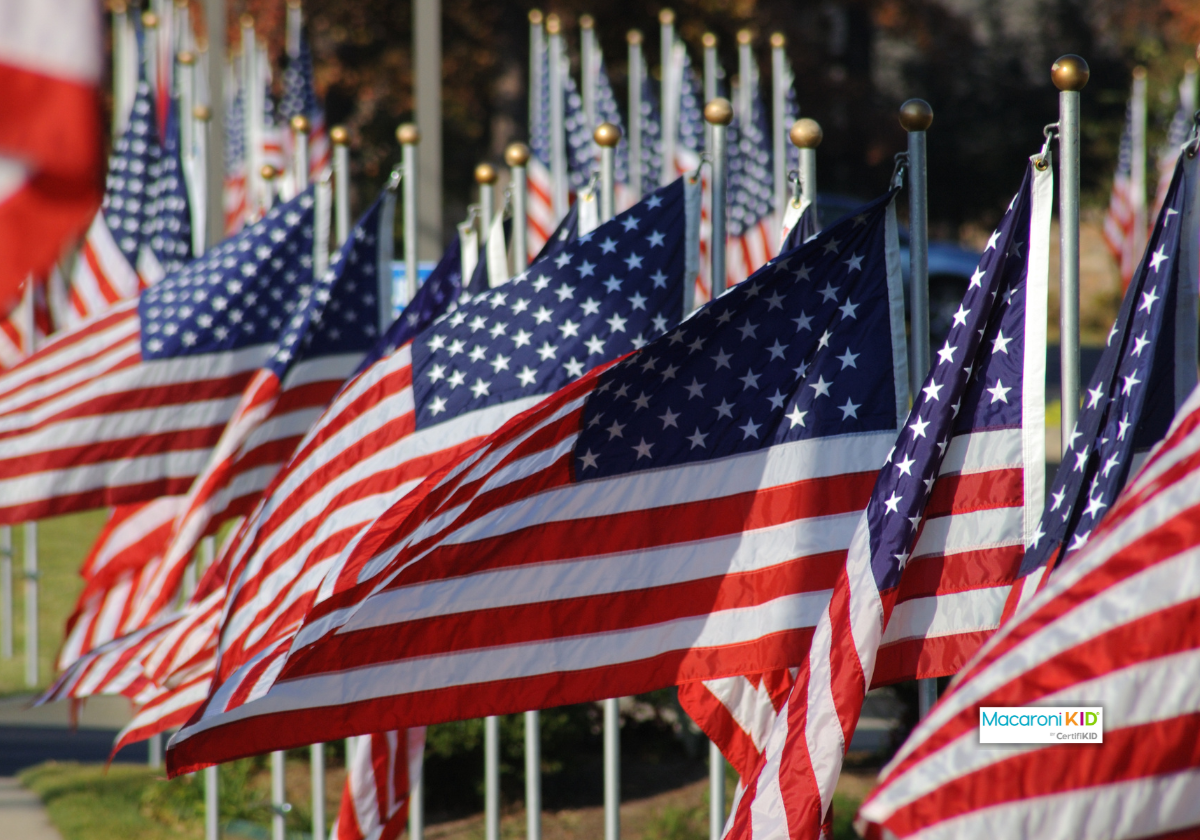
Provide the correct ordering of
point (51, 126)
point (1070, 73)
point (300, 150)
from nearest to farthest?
point (51, 126) < point (1070, 73) < point (300, 150)

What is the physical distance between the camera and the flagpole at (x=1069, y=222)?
136 inches

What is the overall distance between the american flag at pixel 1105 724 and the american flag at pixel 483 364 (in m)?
2.21

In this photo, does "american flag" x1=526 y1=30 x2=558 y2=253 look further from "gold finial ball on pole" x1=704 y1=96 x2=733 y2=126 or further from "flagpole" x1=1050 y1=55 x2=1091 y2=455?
"flagpole" x1=1050 y1=55 x2=1091 y2=455

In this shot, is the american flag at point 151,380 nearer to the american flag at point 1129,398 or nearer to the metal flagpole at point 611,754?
the metal flagpole at point 611,754

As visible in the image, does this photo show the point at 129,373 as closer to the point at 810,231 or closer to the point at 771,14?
the point at 810,231

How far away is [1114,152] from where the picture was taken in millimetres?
25984

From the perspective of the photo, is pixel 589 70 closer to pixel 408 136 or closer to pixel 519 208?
pixel 408 136

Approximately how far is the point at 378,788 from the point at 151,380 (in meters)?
2.32

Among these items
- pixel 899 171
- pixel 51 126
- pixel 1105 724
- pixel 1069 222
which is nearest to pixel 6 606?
pixel 899 171

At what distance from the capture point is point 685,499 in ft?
12.7

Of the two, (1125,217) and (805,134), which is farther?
(1125,217)

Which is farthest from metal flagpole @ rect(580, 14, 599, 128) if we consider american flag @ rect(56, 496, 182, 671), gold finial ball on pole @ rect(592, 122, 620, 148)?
gold finial ball on pole @ rect(592, 122, 620, 148)

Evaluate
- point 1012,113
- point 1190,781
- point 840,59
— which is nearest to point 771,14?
point 840,59

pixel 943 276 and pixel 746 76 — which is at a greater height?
pixel 746 76
